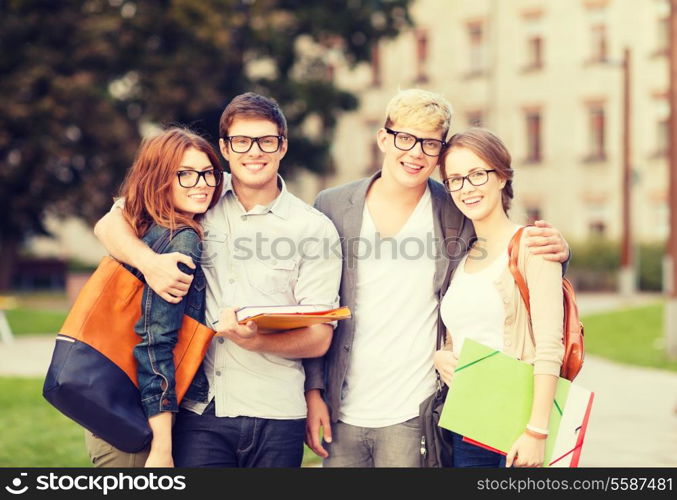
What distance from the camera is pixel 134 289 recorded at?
12.4ft

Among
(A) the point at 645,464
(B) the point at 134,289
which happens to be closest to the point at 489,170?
(B) the point at 134,289

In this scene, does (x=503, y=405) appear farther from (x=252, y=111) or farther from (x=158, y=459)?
(x=252, y=111)

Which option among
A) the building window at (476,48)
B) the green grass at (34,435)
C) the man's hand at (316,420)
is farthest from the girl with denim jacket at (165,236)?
the building window at (476,48)

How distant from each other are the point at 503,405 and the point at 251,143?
4.24 ft

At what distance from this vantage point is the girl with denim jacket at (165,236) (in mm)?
3705

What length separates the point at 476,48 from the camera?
4438 cm

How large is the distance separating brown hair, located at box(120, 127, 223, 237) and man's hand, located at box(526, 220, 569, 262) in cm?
114

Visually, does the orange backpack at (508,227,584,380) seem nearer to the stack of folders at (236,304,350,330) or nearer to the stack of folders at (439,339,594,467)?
the stack of folders at (439,339,594,467)

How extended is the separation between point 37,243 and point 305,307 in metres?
51.1

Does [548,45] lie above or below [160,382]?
above

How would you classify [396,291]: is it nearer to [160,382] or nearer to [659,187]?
[160,382]

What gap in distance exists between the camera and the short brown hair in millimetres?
3973

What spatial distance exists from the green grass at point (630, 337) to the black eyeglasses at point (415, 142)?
1131 cm

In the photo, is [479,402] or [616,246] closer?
[479,402]
